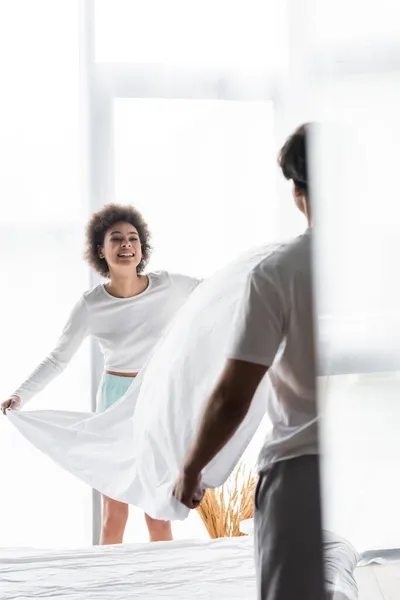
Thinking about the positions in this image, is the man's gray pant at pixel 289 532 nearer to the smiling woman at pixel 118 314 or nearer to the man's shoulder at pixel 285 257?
the man's shoulder at pixel 285 257

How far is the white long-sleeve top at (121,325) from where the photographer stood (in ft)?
8.38

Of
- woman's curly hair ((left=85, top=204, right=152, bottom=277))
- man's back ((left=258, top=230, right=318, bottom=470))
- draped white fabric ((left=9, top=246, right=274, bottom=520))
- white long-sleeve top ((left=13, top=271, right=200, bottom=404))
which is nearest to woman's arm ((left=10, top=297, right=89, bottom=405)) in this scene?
white long-sleeve top ((left=13, top=271, right=200, bottom=404))

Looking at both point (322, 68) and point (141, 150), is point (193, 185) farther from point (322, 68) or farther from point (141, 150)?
point (322, 68)

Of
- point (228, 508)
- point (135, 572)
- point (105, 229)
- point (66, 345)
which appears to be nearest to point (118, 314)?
point (66, 345)

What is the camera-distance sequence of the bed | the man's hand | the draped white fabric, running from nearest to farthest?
1. the man's hand
2. the draped white fabric
3. the bed

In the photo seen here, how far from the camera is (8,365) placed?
310 cm

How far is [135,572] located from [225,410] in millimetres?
918

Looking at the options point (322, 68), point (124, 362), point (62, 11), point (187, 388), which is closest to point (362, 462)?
point (322, 68)

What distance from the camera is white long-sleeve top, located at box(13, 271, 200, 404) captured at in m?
2.55

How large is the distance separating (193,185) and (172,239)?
0.25 meters

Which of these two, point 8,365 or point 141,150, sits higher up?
point 141,150

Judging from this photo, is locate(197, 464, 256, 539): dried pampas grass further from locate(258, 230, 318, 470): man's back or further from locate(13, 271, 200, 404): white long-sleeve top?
locate(258, 230, 318, 470): man's back

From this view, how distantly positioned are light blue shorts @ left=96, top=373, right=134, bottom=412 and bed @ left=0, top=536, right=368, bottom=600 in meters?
0.71

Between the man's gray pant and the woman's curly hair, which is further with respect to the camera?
the woman's curly hair
